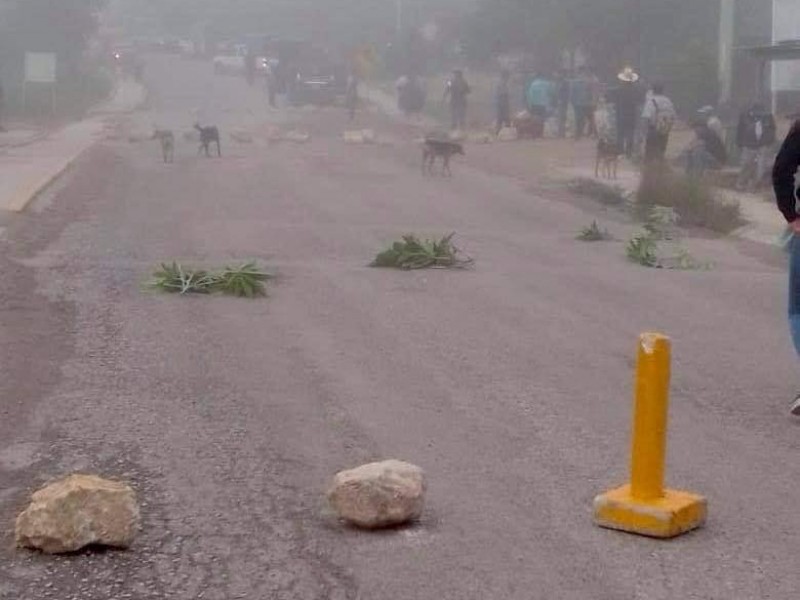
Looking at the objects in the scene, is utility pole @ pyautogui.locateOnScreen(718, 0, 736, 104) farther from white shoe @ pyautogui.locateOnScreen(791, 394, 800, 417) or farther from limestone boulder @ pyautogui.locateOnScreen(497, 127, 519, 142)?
white shoe @ pyautogui.locateOnScreen(791, 394, 800, 417)

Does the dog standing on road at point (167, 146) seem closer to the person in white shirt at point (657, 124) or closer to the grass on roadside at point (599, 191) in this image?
the grass on roadside at point (599, 191)

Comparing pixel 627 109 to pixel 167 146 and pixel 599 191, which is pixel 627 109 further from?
pixel 167 146

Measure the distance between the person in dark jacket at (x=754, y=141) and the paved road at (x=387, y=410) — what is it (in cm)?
628

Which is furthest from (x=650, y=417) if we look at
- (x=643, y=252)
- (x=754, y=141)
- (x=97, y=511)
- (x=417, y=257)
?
(x=754, y=141)

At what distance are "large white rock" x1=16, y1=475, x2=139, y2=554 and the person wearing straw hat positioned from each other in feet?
86.7

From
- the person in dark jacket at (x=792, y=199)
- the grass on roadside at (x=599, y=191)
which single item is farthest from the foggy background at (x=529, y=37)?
the person in dark jacket at (x=792, y=199)

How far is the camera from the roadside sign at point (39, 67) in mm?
48531

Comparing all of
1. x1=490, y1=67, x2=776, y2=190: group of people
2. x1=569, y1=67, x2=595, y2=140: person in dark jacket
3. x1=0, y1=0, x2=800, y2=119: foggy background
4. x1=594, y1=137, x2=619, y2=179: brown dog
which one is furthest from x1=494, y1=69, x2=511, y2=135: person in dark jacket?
x1=594, y1=137, x2=619, y2=179: brown dog

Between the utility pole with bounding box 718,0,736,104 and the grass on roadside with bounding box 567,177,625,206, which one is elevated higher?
the utility pole with bounding box 718,0,736,104

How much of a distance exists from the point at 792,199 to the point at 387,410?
7.87ft

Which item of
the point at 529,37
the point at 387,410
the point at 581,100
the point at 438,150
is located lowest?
the point at 387,410

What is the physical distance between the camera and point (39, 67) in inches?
1914

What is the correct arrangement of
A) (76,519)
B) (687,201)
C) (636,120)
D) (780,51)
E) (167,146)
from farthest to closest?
(636,120) → (167,146) → (780,51) → (687,201) → (76,519)

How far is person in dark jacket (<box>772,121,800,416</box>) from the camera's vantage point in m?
8.84
